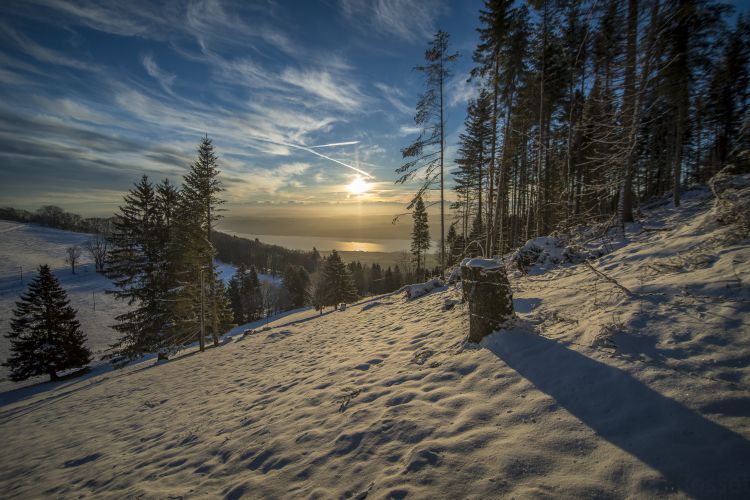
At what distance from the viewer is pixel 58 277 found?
189 ft

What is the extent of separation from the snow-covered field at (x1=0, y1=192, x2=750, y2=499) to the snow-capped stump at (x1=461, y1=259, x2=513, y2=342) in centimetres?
28

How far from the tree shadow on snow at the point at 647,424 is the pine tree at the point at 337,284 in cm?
3400

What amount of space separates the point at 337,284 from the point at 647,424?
35.7m

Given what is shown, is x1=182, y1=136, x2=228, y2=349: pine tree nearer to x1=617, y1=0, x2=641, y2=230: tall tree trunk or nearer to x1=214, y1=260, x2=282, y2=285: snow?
x1=617, y1=0, x2=641, y2=230: tall tree trunk

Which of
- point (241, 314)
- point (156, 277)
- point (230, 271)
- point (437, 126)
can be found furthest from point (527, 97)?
point (230, 271)

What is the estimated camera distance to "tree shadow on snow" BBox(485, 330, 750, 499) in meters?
2.18

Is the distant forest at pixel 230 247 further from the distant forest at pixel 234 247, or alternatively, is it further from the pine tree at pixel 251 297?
the pine tree at pixel 251 297

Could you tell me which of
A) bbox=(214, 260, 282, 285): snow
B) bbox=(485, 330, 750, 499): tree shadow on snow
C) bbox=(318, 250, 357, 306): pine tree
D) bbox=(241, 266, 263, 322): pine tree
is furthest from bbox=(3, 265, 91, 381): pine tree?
bbox=(214, 260, 282, 285): snow

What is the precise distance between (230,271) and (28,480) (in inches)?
3575

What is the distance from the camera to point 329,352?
9016 mm

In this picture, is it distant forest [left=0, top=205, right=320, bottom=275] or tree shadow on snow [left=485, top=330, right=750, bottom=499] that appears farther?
distant forest [left=0, top=205, right=320, bottom=275]

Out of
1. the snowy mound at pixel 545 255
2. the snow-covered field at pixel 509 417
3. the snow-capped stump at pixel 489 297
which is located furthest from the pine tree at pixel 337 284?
the snow-capped stump at pixel 489 297

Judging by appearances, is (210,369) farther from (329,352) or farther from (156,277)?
(156,277)

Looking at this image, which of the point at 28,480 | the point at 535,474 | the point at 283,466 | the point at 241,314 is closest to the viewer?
the point at 535,474
